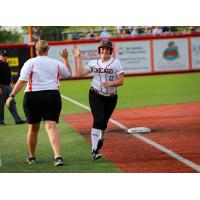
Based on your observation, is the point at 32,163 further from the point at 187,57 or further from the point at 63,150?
the point at 187,57

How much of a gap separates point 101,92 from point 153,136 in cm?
151

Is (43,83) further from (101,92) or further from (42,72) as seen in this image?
(101,92)

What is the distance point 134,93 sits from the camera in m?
15.2

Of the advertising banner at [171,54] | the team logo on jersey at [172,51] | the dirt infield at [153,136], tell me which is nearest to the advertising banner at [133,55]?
the advertising banner at [171,54]

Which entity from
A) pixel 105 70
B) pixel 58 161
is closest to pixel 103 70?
pixel 105 70

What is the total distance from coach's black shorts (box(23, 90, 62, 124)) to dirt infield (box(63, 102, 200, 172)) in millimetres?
847

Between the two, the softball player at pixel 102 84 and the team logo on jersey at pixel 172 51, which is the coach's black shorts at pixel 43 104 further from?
the team logo on jersey at pixel 172 51

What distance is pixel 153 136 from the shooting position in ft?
32.5

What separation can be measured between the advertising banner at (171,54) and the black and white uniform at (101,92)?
1567 millimetres

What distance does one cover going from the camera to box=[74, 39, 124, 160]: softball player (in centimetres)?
852

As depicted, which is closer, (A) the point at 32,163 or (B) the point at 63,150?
(A) the point at 32,163

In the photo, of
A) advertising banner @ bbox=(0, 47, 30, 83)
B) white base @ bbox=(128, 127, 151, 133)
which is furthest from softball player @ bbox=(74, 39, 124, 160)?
advertising banner @ bbox=(0, 47, 30, 83)
